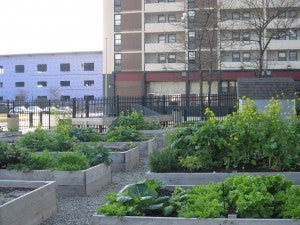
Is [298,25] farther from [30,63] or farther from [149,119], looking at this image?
[30,63]

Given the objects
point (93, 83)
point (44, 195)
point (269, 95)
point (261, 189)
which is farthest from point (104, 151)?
point (93, 83)

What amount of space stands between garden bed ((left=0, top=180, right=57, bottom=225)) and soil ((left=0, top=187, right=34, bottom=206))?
0.06m

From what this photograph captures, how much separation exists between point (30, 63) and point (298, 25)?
53.9 m

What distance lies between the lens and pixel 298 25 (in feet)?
175

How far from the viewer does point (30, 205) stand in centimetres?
664

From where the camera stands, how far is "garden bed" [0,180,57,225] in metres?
6.13

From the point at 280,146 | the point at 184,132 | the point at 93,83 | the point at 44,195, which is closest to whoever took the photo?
the point at 44,195

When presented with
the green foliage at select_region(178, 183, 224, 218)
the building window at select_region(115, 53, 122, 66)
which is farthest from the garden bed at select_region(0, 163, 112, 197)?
the building window at select_region(115, 53, 122, 66)

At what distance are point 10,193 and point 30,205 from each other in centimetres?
71

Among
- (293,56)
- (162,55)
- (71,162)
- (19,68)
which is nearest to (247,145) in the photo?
(71,162)

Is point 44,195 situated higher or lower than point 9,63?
lower

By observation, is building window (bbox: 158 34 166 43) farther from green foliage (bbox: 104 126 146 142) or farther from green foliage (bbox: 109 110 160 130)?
green foliage (bbox: 104 126 146 142)

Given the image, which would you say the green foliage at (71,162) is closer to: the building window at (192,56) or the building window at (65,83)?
the building window at (192,56)

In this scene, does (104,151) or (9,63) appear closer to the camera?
(104,151)
